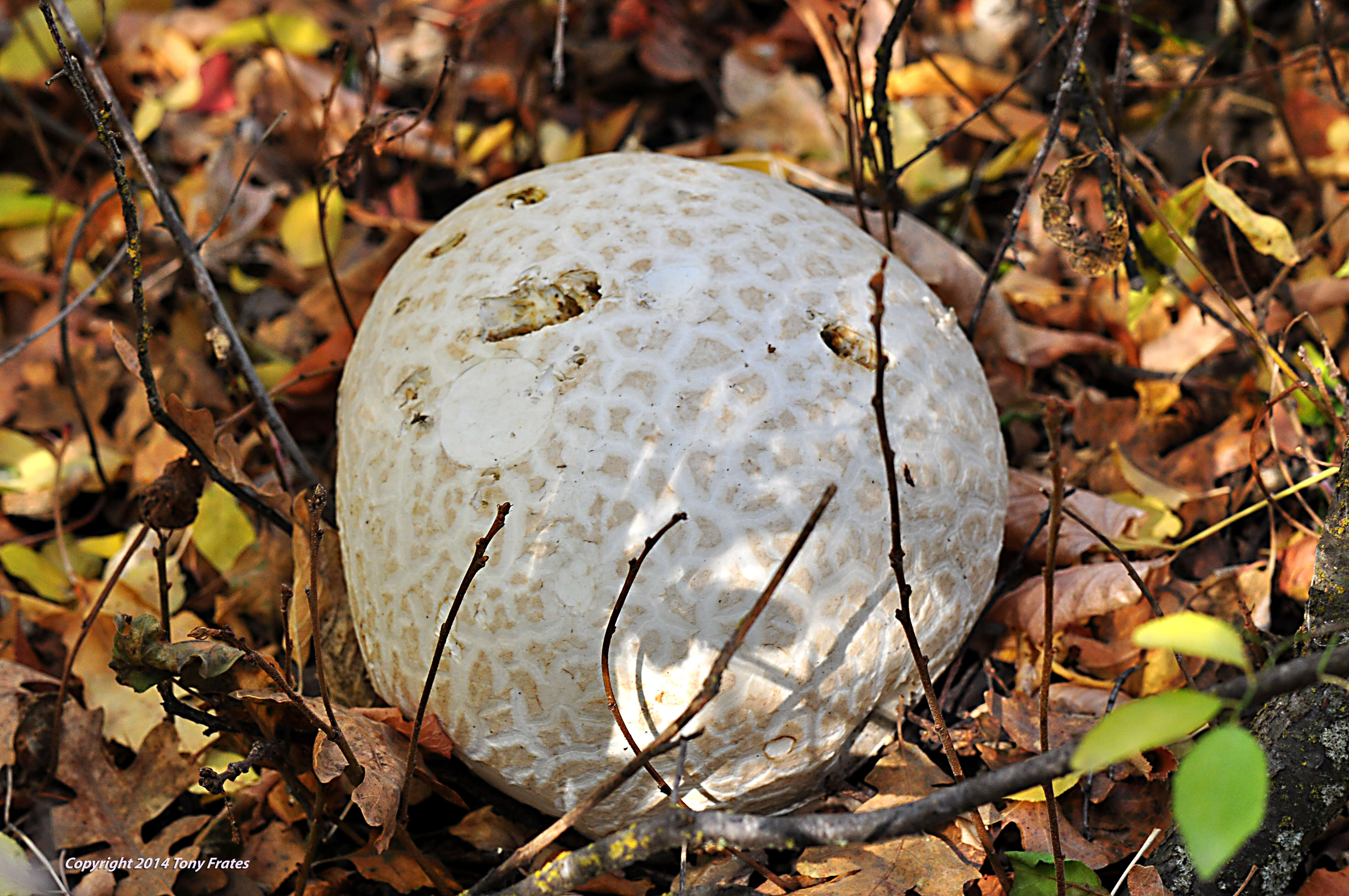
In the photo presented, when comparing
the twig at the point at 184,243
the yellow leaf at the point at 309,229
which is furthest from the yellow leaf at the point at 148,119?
the twig at the point at 184,243

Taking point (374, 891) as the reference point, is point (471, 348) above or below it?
above

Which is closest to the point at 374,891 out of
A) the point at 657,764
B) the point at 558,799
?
the point at 558,799

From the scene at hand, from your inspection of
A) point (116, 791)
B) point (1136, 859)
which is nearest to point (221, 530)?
point (116, 791)

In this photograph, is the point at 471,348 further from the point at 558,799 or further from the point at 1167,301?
the point at 1167,301

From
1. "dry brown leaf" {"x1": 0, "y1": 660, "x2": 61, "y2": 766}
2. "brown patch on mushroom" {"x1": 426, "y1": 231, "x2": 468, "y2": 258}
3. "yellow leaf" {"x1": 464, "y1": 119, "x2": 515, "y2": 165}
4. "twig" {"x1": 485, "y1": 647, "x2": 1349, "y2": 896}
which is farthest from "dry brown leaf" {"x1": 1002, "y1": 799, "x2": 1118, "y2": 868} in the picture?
"yellow leaf" {"x1": 464, "y1": 119, "x2": 515, "y2": 165}

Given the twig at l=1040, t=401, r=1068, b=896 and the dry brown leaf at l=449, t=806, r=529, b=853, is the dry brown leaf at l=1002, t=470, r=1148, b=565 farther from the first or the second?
the dry brown leaf at l=449, t=806, r=529, b=853

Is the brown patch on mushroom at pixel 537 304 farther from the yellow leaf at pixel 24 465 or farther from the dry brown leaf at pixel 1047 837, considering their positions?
the yellow leaf at pixel 24 465
